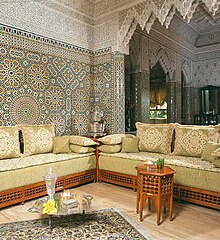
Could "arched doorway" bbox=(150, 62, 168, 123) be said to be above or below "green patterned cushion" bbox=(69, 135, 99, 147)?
above

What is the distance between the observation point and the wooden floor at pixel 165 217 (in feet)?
8.36

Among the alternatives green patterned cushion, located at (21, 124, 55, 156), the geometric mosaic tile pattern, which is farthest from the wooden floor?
the geometric mosaic tile pattern

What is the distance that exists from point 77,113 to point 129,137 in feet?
5.27

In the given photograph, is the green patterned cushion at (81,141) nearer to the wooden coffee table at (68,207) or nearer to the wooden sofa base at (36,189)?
the wooden sofa base at (36,189)

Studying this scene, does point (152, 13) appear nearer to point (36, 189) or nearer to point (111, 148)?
point (111, 148)

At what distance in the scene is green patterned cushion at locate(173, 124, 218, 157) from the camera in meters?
3.81

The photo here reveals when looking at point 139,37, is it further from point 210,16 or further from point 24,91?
point 24,91

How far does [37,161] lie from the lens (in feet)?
12.3

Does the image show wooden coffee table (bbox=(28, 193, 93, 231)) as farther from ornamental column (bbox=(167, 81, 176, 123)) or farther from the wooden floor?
ornamental column (bbox=(167, 81, 176, 123))

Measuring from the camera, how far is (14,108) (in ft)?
14.7

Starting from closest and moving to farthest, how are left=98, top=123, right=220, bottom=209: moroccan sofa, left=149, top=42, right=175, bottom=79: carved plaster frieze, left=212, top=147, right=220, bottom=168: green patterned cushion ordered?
left=212, top=147, right=220, bottom=168: green patterned cushion
left=98, top=123, right=220, bottom=209: moroccan sofa
left=149, top=42, right=175, bottom=79: carved plaster frieze

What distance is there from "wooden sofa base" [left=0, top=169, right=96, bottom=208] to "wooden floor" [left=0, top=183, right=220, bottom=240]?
95mm

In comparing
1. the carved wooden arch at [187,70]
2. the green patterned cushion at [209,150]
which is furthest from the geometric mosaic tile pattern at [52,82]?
the carved wooden arch at [187,70]

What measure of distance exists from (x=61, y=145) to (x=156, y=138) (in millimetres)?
1688
